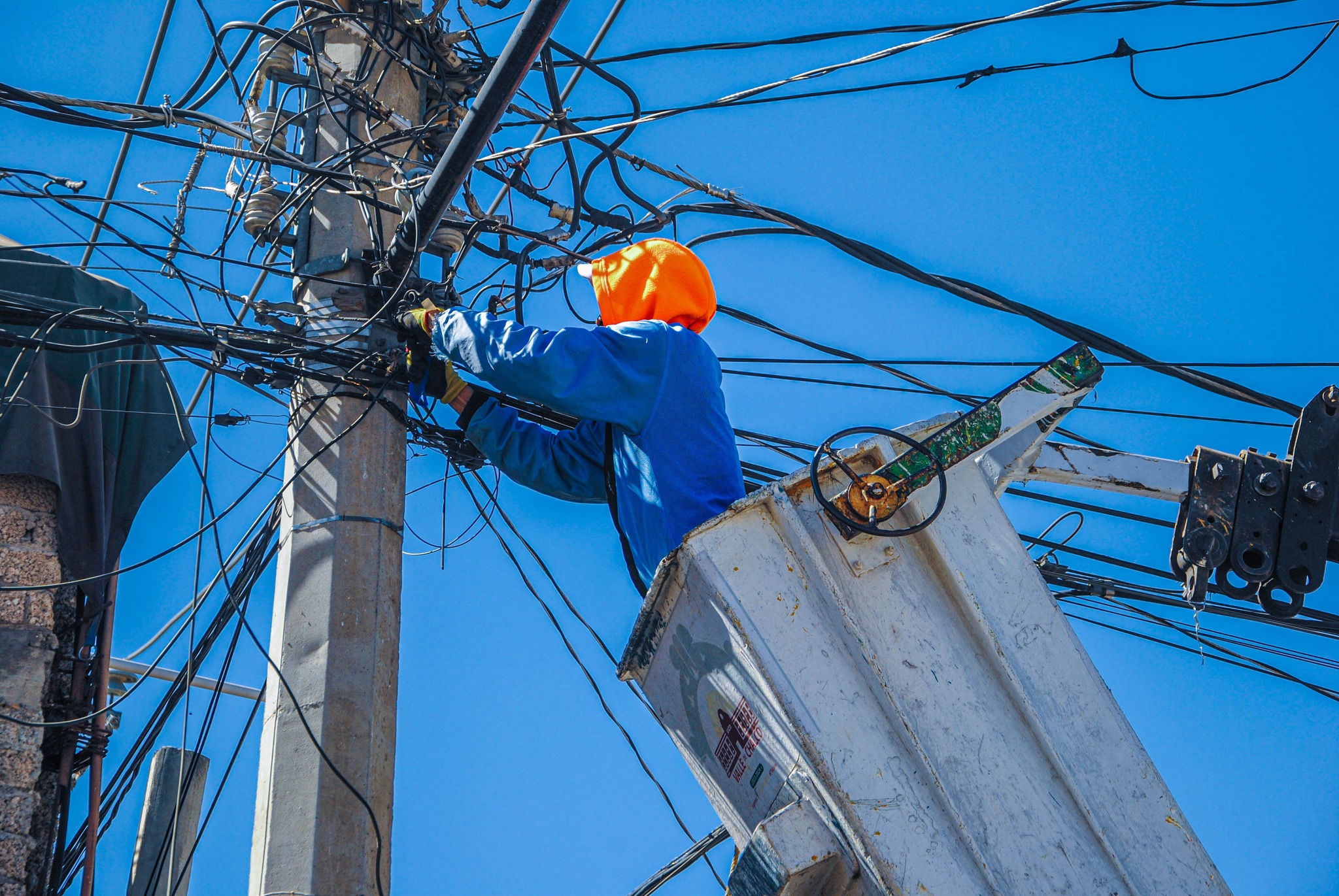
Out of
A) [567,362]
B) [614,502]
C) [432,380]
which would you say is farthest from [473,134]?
[614,502]

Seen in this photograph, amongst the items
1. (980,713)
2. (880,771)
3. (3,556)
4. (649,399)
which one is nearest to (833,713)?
(880,771)

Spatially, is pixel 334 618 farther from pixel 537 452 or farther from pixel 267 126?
pixel 267 126

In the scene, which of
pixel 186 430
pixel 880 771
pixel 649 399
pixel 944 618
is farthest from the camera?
pixel 186 430

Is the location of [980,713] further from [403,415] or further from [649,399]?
[403,415]

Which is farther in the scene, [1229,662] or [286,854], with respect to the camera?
[1229,662]

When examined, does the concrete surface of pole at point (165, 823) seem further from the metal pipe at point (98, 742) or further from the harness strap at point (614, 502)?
the harness strap at point (614, 502)

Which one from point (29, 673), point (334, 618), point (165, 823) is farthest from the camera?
point (165, 823)

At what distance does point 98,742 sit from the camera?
15.9ft

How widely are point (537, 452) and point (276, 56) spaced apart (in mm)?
1984

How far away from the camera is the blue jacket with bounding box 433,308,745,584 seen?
410cm

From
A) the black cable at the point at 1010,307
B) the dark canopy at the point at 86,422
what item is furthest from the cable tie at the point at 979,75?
the dark canopy at the point at 86,422

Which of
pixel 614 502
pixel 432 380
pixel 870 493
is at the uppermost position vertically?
pixel 432 380

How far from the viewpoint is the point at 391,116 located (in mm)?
4863

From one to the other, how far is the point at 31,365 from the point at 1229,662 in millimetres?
6206
